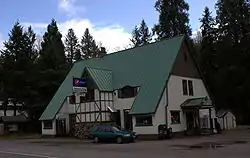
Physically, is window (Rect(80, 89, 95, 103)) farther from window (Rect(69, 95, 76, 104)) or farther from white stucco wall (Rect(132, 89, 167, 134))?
white stucco wall (Rect(132, 89, 167, 134))

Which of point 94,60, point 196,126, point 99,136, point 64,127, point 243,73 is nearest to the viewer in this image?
point 99,136

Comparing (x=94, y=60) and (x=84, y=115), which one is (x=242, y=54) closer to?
(x=94, y=60)

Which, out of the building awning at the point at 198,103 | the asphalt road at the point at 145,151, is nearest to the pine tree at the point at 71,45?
the building awning at the point at 198,103

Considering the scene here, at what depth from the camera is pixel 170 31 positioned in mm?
60406

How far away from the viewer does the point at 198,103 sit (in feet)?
119

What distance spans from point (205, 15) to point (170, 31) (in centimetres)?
898

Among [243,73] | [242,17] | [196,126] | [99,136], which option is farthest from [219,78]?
[99,136]

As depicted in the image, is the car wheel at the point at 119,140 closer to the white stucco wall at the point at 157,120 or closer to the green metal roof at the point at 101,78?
the white stucco wall at the point at 157,120

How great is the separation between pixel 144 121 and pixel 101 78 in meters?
8.61

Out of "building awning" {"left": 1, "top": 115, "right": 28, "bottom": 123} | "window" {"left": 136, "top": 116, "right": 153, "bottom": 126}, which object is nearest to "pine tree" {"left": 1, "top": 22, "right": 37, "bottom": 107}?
"building awning" {"left": 1, "top": 115, "right": 28, "bottom": 123}

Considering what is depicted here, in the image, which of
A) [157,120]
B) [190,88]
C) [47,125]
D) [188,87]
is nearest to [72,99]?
[47,125]

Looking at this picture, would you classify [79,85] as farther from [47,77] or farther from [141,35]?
[141,35]

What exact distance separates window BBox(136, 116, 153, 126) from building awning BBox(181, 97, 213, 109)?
475 centimetres

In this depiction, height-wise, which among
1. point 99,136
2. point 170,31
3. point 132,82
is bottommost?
point 99,136
